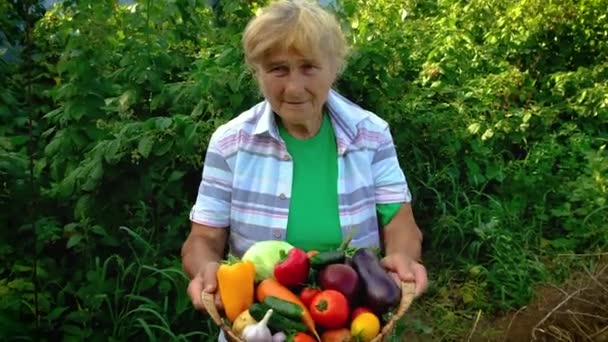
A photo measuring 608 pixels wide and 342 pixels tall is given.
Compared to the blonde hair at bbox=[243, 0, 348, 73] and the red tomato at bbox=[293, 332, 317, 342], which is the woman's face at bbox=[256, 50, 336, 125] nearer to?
the blonde hair at bbox=[243, 0, 348, 73]

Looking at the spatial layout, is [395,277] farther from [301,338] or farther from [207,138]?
[207,138]

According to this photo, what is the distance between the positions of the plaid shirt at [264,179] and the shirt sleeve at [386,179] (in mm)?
15

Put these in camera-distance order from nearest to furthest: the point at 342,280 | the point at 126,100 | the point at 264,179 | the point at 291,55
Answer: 1. the point at 342,280
2. the point at 291,55
3. the point at 264,179
4. the point at 126,100

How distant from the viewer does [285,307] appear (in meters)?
2.31

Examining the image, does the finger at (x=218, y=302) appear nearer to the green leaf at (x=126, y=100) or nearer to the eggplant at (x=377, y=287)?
the eggplant at (x=377, y=287)

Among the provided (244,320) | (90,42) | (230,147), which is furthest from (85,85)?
(244,320)

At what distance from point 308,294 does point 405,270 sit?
292 millimetres

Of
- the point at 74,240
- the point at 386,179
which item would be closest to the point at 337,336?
the point at 386,179

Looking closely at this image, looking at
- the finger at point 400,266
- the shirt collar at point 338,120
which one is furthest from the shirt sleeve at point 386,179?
the finger at point 400,266

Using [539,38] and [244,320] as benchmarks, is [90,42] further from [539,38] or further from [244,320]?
[539,38]

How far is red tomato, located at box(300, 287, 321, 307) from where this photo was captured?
2406mm

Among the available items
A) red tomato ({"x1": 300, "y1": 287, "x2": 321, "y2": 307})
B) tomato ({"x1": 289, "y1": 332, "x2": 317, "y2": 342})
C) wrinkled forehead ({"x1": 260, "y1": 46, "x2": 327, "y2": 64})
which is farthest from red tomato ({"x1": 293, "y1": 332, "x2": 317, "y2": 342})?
wrinkled forehead ({"x1": 260, "y1": 46, "x2": 327, "y2": 64})

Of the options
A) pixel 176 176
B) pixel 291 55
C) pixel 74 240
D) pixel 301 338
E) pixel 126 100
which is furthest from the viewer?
pixel 126 100

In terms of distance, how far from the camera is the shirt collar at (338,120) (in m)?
2.63
